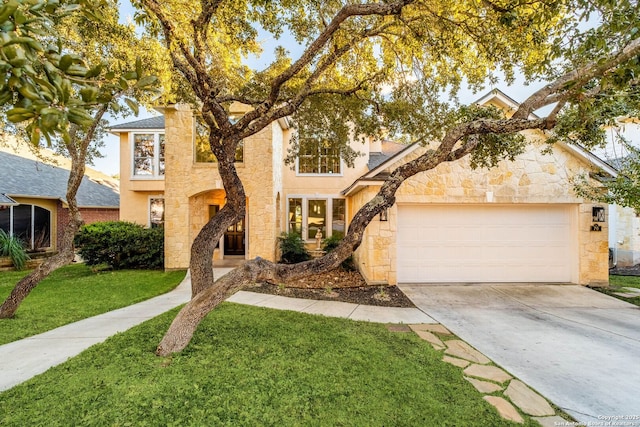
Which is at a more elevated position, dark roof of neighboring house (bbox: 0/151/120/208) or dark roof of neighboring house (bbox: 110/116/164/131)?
dark roof of neighboring house (bbox: 110/116/164/131)

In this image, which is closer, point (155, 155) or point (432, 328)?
point (432, 328)

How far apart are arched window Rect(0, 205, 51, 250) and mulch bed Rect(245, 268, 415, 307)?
13091 millimetres

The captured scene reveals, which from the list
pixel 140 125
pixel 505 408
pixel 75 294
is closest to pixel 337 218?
pixel 75 294

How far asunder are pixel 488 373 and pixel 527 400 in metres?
0.56

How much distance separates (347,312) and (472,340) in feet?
7.71

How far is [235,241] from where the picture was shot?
513 inches

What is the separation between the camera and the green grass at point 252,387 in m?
2.74

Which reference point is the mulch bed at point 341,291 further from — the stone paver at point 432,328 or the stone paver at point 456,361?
the stone paver at point 456,361

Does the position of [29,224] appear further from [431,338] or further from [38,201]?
[431,338]

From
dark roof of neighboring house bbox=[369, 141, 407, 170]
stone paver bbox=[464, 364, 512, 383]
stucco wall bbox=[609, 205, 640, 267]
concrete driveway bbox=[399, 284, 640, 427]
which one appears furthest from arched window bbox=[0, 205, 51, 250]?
stucco wall bbox=[609, 205, 640, 267]

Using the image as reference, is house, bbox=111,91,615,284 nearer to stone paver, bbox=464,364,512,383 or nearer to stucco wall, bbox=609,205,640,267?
stone paver, bbox=464,364,512,383

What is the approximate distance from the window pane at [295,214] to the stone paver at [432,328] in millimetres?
8841

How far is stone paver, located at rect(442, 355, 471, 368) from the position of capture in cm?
393

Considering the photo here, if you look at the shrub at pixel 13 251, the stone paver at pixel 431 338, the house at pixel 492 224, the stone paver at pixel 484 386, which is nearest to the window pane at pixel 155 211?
the shrub at pixel 13 251
